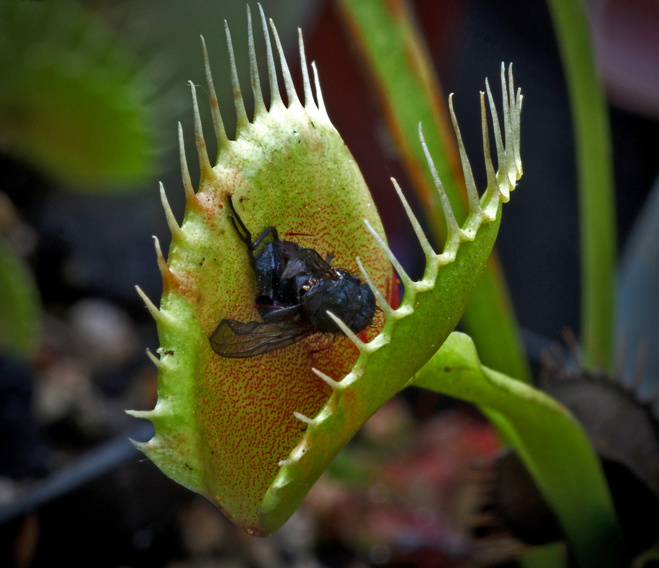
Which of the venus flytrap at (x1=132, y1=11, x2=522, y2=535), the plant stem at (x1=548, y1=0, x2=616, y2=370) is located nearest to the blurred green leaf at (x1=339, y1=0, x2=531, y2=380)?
the plant stem at (x1=548, y1=0, x2=616, y2=370)

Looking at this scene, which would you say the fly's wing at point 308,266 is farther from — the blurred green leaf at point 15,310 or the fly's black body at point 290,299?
the blurred green leaf at point 15,310

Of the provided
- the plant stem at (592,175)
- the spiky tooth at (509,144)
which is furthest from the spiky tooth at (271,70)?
the plant stem at (592,175)

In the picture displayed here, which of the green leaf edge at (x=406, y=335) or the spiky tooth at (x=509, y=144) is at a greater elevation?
the spiky tooth at (x=509, y=144)

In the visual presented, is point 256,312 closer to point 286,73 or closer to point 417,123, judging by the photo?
point 286,73

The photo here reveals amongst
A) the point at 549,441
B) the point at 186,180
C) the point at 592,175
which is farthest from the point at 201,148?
the point at 592,175

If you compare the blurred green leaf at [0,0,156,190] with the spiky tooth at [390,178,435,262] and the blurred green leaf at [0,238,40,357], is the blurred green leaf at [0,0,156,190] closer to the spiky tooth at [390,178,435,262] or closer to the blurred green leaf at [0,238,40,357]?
the blurred green leaf at [0,238,40,357]

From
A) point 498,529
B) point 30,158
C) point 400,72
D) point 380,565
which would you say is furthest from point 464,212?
point 30,158
